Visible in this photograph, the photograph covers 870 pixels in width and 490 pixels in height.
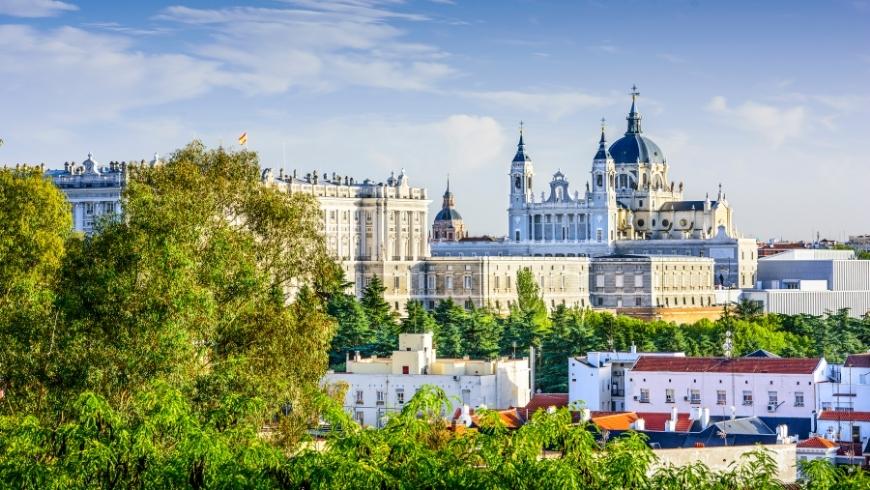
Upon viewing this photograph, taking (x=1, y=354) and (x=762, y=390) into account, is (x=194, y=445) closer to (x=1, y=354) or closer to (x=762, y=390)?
(x=1, y=354)

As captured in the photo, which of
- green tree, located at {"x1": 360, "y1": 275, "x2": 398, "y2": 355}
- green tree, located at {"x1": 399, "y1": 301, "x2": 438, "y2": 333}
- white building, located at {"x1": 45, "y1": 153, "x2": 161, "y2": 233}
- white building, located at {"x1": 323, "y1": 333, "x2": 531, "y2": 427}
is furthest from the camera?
white building, located at {"x1": 45, "y1": 153, "x2": 161, "y2": 233}

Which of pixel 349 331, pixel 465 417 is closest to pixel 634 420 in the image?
pixel 465 417

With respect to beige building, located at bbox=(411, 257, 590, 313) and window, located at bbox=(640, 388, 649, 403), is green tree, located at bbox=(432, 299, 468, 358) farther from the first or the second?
beige building, located at bbox=(411, 257, 590, 313)

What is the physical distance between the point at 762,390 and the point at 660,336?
90.5 feet

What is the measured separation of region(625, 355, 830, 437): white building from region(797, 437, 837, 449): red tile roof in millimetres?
12475

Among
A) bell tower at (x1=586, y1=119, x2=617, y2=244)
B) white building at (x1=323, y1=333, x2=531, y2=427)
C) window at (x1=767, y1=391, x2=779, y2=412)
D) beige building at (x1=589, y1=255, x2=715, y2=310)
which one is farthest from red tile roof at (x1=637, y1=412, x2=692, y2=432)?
bell tower at (x1=586, y1=119, x2=617, y2=244)

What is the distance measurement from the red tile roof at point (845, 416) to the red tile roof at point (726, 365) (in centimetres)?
615

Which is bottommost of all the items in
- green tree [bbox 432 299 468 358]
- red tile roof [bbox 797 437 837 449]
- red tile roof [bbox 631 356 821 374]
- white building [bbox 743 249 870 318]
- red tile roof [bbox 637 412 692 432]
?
red tile roof [bbox 797 437 837 449]

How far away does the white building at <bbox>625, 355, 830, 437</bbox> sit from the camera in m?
66.9

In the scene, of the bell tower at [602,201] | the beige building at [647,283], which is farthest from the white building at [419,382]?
the bell tower at [602,201]

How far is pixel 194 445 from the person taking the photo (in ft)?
91.4

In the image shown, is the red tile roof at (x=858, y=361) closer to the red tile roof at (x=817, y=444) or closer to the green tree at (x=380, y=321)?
the red tile roof at (x=817, y=444)

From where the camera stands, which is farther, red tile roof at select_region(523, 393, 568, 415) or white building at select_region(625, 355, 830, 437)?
white building at select_region(625, 355, 830, 437)

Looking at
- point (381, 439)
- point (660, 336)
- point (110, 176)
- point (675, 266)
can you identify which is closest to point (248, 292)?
point (381, 439)
